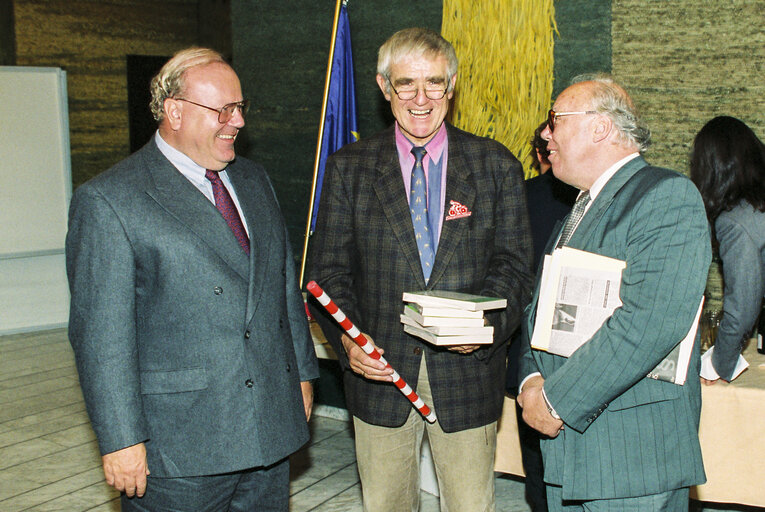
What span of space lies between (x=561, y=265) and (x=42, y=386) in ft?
16.3

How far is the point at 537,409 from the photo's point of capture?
210cm

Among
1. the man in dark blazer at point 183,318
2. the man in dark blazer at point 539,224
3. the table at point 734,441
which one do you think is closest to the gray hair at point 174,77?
the man in dark blazer at point 183,318

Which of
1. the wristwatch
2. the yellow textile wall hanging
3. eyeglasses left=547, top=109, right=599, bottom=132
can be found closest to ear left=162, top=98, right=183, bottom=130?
eyeglasses left=547, top=109, right=599, bottom=132

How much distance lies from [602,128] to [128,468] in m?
1.52

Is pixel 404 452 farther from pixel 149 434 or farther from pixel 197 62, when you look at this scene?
pixel 197 62

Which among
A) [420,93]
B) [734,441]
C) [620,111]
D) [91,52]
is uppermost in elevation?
[91,52]

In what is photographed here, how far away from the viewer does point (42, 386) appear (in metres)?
5.84

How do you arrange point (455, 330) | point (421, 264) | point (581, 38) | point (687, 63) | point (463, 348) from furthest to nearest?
point (581, 38)
point (687, 63)
point (421, 264)
point (463, 348)
point (455, 330)

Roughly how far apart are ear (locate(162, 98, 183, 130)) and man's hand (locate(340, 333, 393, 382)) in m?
0.81

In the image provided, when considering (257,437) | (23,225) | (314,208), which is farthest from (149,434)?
(23,225)

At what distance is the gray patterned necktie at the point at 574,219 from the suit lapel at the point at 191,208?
2.94ft

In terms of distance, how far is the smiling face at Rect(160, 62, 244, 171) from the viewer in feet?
7.10

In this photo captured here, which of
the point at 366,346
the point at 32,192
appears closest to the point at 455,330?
the point at 366,346

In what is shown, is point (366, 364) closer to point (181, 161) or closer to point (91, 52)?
point (181, 161)
